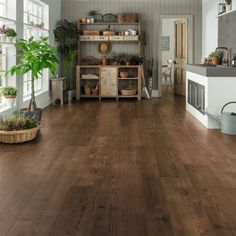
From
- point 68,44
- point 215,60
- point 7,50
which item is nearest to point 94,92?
point 68,44

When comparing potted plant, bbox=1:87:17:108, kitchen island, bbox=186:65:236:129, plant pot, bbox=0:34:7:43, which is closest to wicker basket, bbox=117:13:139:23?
kitchen island, bbox=186:65:236:129

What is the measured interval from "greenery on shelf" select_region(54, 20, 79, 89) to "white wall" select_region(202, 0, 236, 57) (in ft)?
10.9

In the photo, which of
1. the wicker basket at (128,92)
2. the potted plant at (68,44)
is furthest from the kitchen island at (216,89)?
the potted plant at (68,44)

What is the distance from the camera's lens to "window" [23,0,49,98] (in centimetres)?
820

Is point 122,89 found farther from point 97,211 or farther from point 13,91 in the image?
point 97,211

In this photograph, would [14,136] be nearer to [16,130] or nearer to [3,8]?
[16,130]

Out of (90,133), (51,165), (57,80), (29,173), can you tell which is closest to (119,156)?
(51,165)

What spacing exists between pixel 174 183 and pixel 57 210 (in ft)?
3.65

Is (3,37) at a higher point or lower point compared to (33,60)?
higher

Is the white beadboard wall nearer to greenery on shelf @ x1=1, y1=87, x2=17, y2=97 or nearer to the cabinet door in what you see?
the cabinet door

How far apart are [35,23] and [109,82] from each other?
2.66m

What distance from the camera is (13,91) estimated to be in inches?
252

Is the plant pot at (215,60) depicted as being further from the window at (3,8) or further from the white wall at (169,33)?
the white wall at (169,33)

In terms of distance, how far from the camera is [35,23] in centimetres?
885
